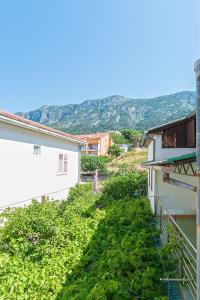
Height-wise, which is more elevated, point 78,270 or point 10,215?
point 10,215

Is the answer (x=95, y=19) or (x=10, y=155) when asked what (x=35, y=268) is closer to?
(x=10, y=155)

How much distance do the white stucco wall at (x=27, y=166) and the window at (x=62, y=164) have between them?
0.28m

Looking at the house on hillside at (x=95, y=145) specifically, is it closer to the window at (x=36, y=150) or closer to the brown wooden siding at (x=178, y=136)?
the window at (x=36, y=150)

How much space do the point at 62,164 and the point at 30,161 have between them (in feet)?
13.9

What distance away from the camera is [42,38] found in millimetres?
14258

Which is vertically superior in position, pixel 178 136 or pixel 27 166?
pixel 178 136

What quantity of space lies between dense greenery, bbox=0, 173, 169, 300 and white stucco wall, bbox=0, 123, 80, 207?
114 centimetres

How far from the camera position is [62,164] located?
14.7 metres

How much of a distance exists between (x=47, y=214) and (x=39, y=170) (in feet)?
11.0

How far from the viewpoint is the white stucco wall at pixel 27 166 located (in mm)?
8680

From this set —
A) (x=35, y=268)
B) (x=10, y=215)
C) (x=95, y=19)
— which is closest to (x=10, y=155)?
(x=10, y=215)

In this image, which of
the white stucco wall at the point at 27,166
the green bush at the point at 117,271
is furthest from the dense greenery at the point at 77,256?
the white stucco wall at the point at 27,166

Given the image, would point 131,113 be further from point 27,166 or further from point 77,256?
point 77,256

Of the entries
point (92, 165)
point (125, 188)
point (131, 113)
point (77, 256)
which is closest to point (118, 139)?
point (92, 165)
